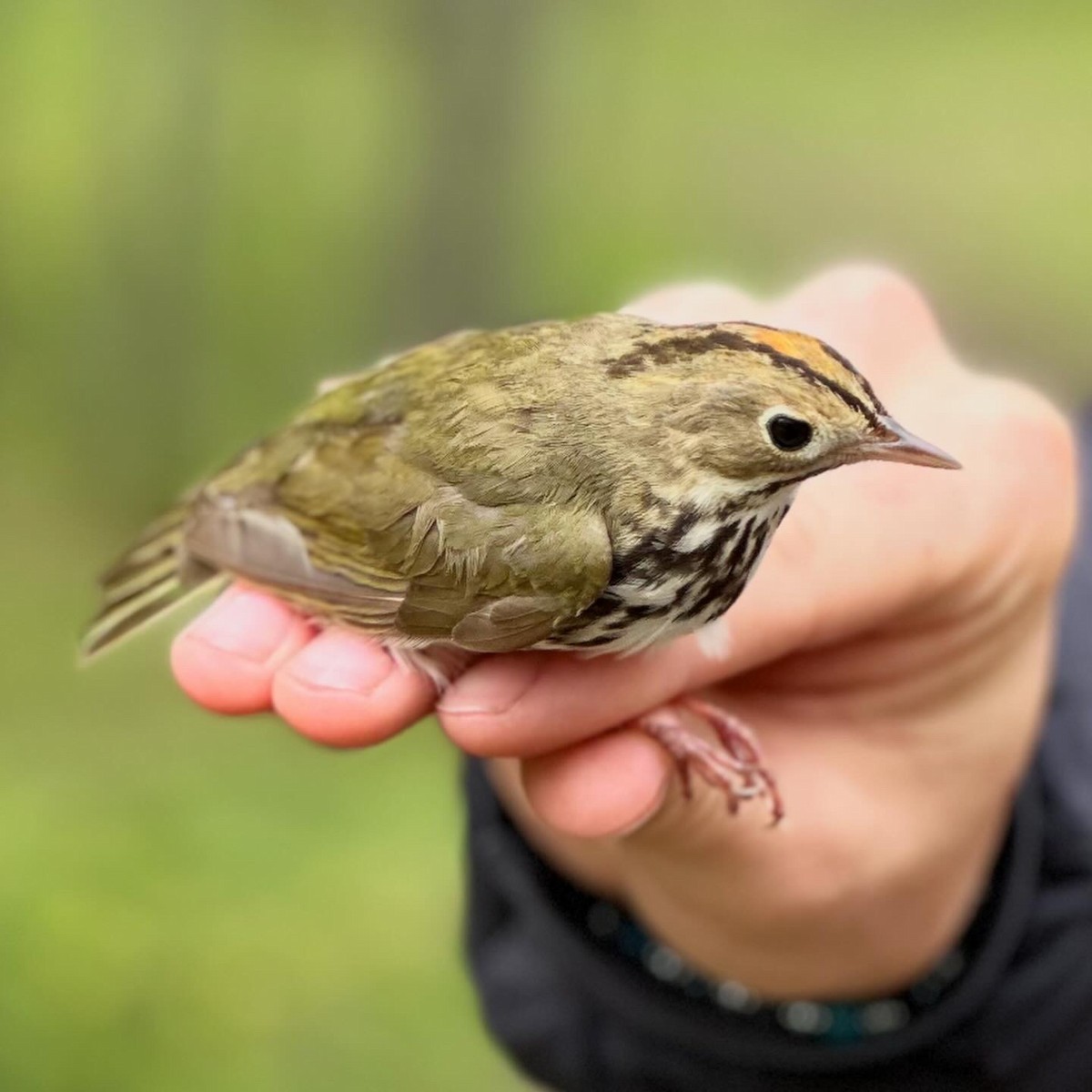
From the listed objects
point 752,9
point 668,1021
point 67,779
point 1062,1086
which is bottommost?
point 67,779

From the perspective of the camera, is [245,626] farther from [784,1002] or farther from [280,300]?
[280,300]

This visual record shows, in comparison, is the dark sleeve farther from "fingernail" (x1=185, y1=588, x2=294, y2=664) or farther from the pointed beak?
the pointed beak

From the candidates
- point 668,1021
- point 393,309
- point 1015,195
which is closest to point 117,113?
point 393,309

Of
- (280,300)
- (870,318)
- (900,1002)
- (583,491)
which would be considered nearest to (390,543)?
(583,491)

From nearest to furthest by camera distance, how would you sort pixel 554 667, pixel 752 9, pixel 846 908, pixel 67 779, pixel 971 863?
pixel 554 667, pixel 846 908, pixel 971 863, pixel 67 779, pixel 752 9

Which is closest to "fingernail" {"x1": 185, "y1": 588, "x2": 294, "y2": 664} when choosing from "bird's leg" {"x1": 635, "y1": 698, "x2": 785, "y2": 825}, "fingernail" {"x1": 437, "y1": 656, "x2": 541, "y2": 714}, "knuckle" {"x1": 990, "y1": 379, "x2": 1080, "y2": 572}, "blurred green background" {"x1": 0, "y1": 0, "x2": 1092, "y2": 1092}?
"fingernail" {"x1": 437, "y1": 656, "x2": 541, "y2": 714}

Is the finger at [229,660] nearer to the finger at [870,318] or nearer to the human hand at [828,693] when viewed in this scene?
the human hand at [828,693]

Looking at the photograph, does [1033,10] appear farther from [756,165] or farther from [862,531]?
[862,531]

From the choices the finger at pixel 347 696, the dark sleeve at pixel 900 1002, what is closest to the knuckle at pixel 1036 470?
the dark sleeve at pixel 900 1002
